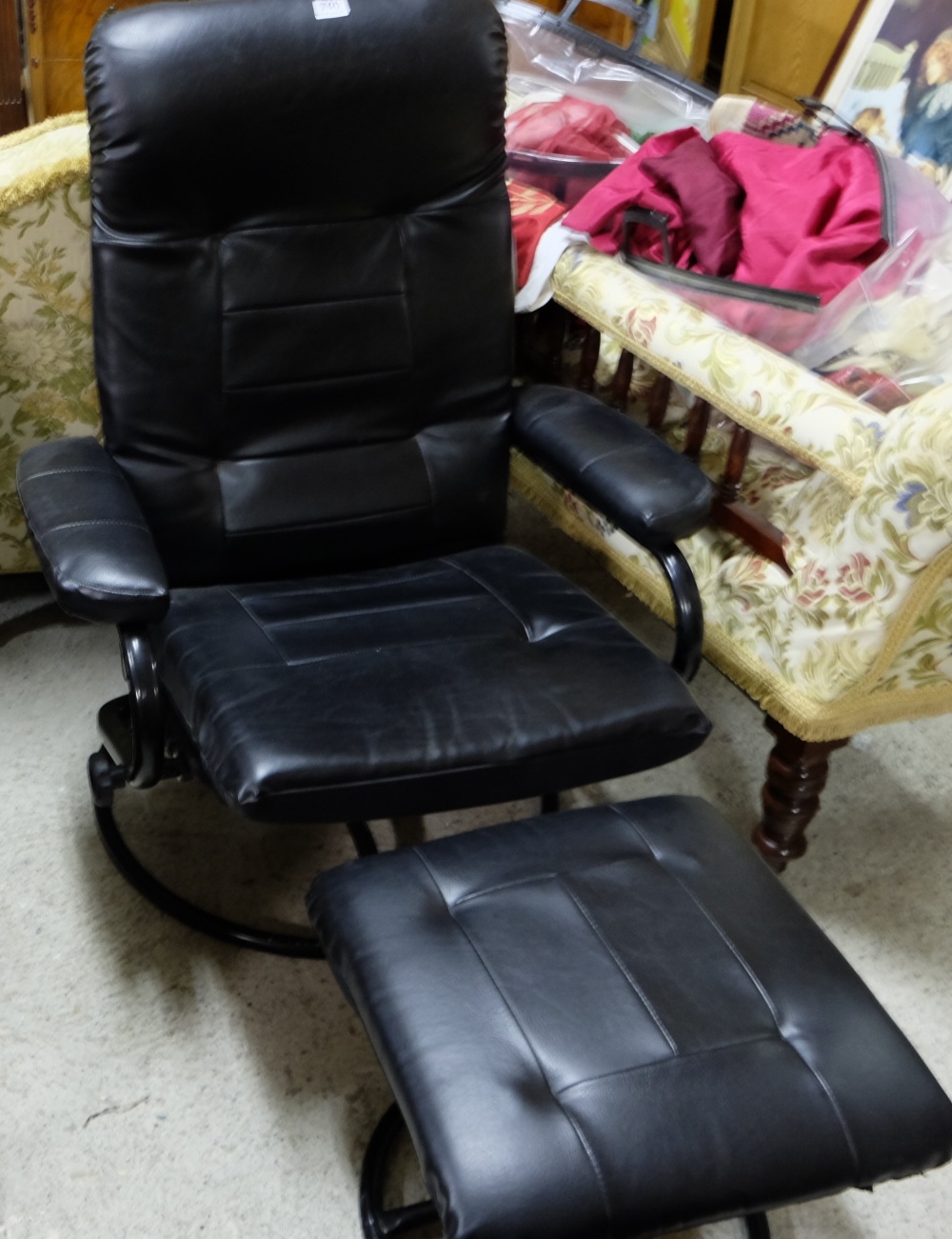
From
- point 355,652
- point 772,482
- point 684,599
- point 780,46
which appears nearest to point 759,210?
point 772,482

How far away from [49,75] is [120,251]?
190cm

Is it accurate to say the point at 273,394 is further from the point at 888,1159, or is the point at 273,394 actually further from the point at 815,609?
the point at 888,1159

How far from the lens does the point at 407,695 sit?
51.0 inches

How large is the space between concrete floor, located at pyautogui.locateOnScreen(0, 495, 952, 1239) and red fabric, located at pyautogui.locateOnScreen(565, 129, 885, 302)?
731mm

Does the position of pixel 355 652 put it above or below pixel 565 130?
below

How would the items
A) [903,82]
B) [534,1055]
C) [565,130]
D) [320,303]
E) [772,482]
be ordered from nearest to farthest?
[534,1055]
[320,303]
[772,482]
[565,130]
[903,82]

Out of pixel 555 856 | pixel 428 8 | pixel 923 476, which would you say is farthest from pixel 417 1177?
pixel 428 8

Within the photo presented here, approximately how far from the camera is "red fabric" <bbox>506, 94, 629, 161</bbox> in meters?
1.94

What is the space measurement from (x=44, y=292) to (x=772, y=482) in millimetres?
1007

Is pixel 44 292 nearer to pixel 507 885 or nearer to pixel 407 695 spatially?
pixel 407 695

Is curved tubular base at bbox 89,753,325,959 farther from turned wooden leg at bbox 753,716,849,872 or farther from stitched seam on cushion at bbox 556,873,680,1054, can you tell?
turned wooden leg at bbox 753,716,849,872

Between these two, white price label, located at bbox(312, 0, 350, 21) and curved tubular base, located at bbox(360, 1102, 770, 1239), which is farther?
white price label, located at bbox(312, 0, 350, 21)

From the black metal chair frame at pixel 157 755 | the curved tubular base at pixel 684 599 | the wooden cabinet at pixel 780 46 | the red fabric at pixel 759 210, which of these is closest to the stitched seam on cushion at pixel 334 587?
the black metal chair frame at pixel 157 755

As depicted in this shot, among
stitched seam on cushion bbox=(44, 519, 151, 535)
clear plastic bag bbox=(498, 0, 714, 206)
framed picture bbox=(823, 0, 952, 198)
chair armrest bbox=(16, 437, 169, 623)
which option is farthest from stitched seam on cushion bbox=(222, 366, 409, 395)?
framed picture bbox=(823, 0, 952, 198)
